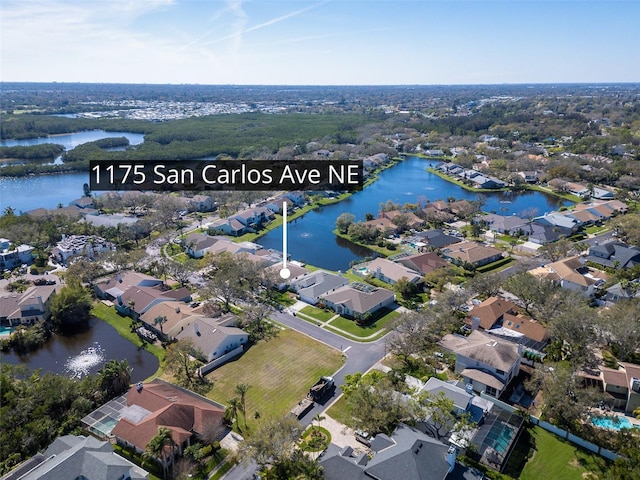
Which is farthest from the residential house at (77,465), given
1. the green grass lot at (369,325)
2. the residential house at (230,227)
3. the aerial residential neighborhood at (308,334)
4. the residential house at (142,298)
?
the residential house at (230,227)

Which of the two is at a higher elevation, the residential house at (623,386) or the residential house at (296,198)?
the residential house at (296,198)

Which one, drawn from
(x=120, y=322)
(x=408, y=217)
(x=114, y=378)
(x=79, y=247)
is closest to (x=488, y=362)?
(x=114, y=378)

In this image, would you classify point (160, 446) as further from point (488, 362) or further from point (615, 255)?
point (615, 255)

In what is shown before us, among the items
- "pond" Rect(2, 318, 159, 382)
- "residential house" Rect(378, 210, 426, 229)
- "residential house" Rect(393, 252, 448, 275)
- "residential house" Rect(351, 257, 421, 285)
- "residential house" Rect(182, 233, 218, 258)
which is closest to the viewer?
"pond" Rect(2, 318, 159, 382)

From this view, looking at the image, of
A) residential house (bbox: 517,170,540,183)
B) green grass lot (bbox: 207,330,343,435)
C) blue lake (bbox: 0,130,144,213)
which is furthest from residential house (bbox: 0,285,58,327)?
residential house (bbox: 517,170,540,183)

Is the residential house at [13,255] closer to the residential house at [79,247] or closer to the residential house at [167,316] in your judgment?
the residential house at [79,247]

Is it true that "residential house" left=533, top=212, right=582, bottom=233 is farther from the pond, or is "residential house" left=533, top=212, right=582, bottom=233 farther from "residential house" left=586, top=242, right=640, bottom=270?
the pond

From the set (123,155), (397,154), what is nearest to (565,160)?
(397,154)

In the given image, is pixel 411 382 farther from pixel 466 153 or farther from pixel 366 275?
pixel 466 153
